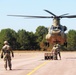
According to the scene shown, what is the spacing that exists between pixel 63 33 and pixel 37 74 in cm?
2880

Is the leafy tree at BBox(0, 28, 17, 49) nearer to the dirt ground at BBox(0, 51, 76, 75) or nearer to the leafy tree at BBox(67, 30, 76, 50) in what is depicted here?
the leafy tree at BBox(67, 30, 76, 50)

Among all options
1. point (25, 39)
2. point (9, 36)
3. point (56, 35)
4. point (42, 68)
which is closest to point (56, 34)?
point (56, 35)

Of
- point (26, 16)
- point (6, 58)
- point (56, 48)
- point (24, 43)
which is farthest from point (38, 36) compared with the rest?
point (6, 58)

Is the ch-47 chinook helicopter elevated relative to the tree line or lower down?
elevated

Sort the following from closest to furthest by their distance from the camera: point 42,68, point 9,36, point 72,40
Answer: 1. point 42,68
2. point 9,36
3. point 72,40

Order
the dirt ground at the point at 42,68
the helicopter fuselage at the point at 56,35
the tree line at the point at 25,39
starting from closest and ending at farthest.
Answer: the dirt ground at the point at 42,68, the helicopter fuselage at the point at 56,35, the tree line at the point at 25,39

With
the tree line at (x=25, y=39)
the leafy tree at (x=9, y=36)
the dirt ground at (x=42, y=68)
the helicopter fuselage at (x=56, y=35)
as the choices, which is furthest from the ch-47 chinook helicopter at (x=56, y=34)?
the leafy tree at (x=9, y=36)

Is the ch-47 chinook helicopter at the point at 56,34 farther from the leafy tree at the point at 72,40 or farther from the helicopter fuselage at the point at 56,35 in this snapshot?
the leafy tree at the point at 72,40

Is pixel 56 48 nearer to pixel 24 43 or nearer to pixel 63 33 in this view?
pixel 63 33

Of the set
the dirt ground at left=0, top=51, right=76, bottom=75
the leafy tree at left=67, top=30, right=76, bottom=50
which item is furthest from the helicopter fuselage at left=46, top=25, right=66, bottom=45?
the leafy tree at left=67, top=30, right=76, bottom=50

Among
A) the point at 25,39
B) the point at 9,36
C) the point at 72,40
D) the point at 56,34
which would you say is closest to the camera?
the point at 56,34

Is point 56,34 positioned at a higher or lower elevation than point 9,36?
higher

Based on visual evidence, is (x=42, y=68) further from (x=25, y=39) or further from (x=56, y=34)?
(x=25, y=39)

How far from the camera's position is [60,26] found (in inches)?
1812
